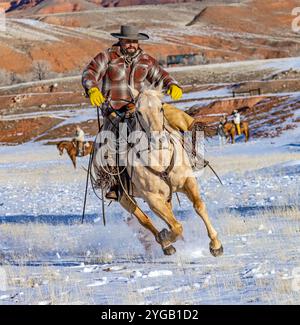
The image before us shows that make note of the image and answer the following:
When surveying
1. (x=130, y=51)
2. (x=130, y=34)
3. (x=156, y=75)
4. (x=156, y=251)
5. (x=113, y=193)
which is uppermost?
(x=130, y=34)

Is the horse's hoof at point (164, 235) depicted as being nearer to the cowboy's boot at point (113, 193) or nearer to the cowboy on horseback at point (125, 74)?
the cowboy's boot at point (113, 193)

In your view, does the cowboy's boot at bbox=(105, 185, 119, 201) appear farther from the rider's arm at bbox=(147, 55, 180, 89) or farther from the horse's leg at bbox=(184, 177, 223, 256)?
the rider's arm at bbox=(147, 55, 180, 89)

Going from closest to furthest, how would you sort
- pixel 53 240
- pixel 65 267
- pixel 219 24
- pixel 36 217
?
Result: pixel 65 267
pixel 53 240
pixel 36 217
pixel 219 24

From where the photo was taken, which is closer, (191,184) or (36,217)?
(191,184)

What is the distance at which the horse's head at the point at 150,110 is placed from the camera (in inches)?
366

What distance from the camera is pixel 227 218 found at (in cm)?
1350

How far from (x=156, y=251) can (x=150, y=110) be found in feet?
8.11

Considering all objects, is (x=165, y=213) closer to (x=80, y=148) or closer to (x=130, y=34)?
(x=130, y=34)

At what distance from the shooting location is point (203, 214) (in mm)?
10023

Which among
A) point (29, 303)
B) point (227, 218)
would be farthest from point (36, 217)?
point (29, 303)

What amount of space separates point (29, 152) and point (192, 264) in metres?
37.1

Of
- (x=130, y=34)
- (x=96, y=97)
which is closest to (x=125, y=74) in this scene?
(x=130, y=34)

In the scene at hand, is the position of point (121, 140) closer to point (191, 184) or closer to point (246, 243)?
point (191, 184)

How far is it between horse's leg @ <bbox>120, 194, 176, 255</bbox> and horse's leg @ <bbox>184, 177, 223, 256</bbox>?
24.1 inches
